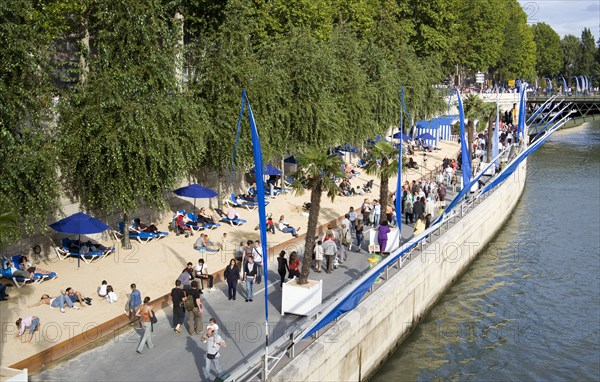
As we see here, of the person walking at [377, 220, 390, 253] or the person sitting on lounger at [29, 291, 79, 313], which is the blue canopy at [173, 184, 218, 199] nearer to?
the person walking at [377, 220, 390, 253]

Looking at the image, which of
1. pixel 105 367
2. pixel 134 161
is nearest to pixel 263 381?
pixel 105 367

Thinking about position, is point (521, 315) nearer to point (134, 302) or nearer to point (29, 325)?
point (134, 302)

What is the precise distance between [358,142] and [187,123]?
21558 millimetres

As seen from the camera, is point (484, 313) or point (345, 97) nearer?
point (484, 313)

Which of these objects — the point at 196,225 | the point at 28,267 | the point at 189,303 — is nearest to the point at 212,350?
the point at 189,303

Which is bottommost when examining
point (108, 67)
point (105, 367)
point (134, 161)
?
point (105, 367)

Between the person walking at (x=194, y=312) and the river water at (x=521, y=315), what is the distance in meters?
5.24

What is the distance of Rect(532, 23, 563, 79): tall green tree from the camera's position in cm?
14038

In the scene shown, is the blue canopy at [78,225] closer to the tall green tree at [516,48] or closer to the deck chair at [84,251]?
the deck chair at [84,251]

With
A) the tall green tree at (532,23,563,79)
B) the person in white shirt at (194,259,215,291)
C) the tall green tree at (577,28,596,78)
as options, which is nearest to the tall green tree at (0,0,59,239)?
the person in white shirt at (194,259,215,291)

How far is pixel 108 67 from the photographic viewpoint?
24.9 meters

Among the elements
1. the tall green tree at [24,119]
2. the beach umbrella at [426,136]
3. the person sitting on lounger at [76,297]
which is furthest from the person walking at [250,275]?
the beach umbrella at [426,136]

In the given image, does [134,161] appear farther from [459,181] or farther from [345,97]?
[459,181]

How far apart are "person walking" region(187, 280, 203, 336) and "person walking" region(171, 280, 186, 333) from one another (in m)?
0.20
